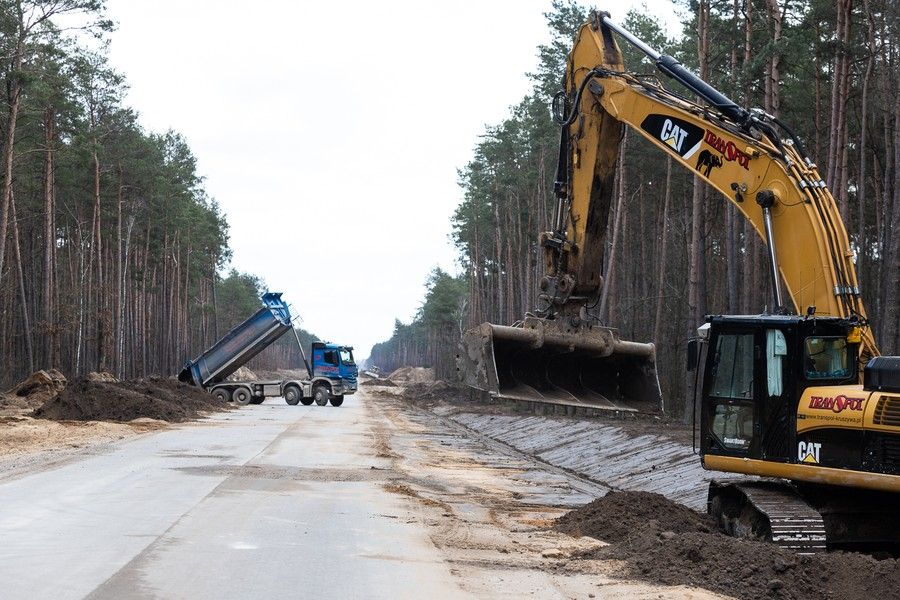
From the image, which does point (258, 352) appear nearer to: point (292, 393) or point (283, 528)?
point (292, 393)

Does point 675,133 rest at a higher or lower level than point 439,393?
higher

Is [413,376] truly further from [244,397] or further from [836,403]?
[836,403]

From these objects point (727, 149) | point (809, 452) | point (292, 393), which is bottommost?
point (292, 393)

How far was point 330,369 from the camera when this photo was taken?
53.3m

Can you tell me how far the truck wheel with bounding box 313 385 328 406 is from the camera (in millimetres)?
52875

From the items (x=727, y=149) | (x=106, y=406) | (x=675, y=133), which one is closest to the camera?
(x=727, y=149)

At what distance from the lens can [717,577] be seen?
9.13 m

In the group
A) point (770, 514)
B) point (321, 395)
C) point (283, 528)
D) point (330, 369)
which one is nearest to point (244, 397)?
point (321, 395)

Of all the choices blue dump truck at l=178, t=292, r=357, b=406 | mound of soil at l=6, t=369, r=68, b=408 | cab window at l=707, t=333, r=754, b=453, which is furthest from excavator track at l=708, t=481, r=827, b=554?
Answer: blue dump truck at l=178, t=292, r=357, b=406

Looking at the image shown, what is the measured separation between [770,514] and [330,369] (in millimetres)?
44203

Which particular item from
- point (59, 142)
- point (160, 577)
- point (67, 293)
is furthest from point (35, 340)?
point (160, 577)

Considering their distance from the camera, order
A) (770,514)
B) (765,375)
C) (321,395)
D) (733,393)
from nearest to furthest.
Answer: (770,514) → (765,375) → (733,393) → (321,395)

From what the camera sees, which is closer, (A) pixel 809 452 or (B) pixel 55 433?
(A) pixel 809 452

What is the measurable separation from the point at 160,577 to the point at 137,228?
6226 centimetres
